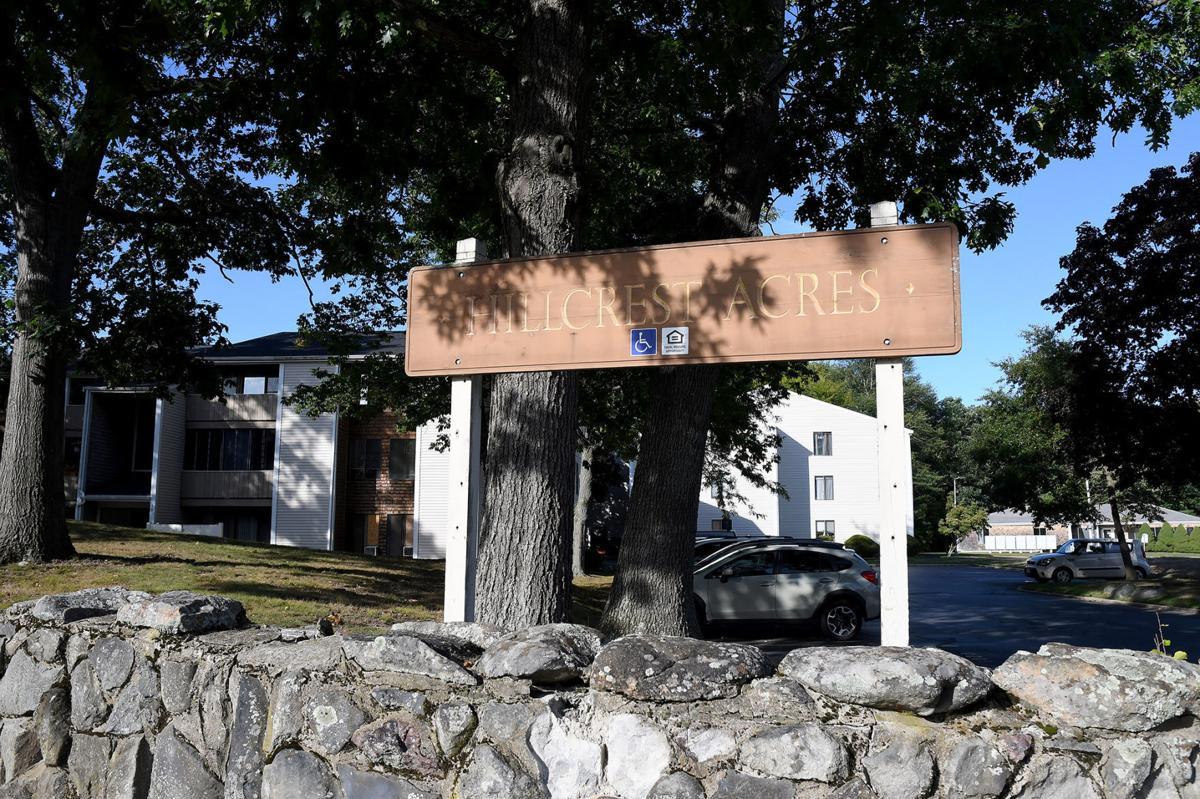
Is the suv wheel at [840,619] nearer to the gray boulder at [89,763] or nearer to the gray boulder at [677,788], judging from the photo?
the gray boulder at [89,763]

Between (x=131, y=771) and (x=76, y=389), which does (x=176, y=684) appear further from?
(x=76, y=389)

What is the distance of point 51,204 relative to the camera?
1288 centimetres

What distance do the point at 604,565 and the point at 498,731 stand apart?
2650cm

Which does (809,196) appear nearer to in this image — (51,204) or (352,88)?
(352,88)

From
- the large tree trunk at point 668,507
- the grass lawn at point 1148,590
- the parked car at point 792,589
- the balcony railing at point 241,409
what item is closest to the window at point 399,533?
the balcony railing at point 241,409

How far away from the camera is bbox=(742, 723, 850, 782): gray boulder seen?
2.83m

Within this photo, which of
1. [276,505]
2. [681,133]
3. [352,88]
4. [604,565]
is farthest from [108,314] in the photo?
[276,505]

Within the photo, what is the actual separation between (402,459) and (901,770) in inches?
1252

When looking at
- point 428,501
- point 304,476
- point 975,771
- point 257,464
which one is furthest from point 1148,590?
point 257,464

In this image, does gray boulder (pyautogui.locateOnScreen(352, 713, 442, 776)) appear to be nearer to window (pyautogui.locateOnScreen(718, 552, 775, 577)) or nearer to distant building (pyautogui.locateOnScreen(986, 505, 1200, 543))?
window (pyautogui.locateOnScreen(718, 552, 775, 577))

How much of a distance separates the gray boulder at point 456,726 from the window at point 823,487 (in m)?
47.2

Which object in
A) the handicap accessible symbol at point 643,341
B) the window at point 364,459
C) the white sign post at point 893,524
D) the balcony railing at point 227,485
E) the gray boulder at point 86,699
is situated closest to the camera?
the white sign post at point 893,524

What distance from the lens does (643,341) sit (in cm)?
407

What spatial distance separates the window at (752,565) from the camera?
15047mm
